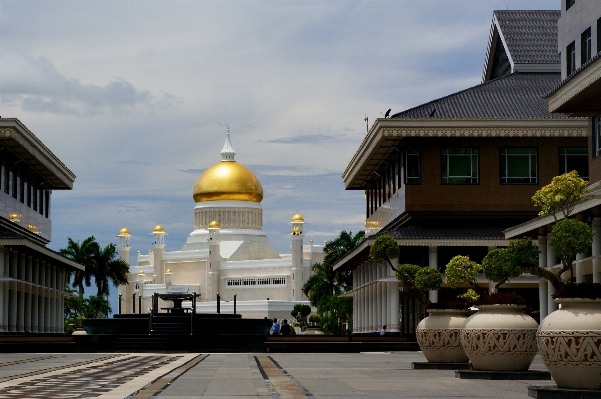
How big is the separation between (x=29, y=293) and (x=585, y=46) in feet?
114

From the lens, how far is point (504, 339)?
1997 cm

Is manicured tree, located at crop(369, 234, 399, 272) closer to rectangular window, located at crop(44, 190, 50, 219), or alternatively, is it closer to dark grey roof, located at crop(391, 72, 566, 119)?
dark grey roof, located at crop(391, 72, 566, 119)

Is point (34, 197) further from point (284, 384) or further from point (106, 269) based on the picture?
point (284, 384)

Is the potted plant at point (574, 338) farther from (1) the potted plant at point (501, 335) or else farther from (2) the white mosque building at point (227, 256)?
(2) the white mosque building at point (227, 256)

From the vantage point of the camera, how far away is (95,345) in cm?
4556

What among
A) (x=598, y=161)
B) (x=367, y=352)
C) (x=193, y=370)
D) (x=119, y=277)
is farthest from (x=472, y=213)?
(x=119, y=277)

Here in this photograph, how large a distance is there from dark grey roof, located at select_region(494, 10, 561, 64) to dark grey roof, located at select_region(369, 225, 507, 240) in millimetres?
12517

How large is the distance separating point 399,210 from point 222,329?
10453mm

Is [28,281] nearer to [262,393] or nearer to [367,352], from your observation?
[367,352]

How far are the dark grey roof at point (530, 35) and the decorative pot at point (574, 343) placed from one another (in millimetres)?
44462

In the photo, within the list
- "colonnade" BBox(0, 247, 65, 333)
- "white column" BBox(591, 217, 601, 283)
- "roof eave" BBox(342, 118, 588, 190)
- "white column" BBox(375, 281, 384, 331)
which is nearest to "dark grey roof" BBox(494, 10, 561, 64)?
"roof eave" BBox(342, 118, 588, 190)

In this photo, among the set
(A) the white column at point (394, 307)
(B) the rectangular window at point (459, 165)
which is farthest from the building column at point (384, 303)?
(B) the rectangular window at point (459, 165)

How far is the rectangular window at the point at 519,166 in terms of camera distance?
2024 inches

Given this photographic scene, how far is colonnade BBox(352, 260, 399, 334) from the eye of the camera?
52.1 meters
